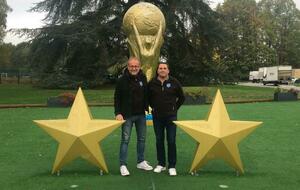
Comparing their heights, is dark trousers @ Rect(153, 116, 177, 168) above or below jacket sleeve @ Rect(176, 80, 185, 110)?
below

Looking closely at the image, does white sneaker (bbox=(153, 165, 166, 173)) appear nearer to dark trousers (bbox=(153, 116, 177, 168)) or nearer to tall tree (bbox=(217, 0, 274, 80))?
dark trousers (bbox=(153, 116, 177, 168))

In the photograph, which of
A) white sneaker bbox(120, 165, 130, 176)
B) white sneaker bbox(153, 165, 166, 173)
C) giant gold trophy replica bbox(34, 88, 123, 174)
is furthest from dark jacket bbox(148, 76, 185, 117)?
white sneaker bbox(120, 165, 130, 176)

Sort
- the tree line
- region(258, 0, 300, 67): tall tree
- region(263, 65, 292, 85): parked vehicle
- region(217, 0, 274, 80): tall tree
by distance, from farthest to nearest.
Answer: region(258, 0, 300, 67): tall tree
region(217, 0, 274, 80): tall tree
region(263, 65, 292, 85): parked vehicle
the tree line

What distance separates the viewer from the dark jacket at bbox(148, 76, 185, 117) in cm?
769

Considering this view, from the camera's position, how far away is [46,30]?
34219 mm

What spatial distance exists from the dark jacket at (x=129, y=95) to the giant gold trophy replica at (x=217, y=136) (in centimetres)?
74

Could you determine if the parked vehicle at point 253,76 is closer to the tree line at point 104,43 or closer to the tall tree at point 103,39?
the tree line at point 104,43

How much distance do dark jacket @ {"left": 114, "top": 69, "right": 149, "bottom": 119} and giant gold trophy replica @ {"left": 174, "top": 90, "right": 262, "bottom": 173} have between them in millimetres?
743

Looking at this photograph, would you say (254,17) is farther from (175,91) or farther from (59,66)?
(175,91)

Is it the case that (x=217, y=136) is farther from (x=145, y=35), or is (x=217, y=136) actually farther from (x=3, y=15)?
(x=3, y=15)

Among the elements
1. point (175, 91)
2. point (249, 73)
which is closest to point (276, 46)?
point (249, 73)

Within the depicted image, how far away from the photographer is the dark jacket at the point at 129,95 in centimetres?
775

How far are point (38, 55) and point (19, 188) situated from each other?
29.5m

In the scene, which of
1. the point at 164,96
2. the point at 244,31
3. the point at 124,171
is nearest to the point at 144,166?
the point at 124,171
